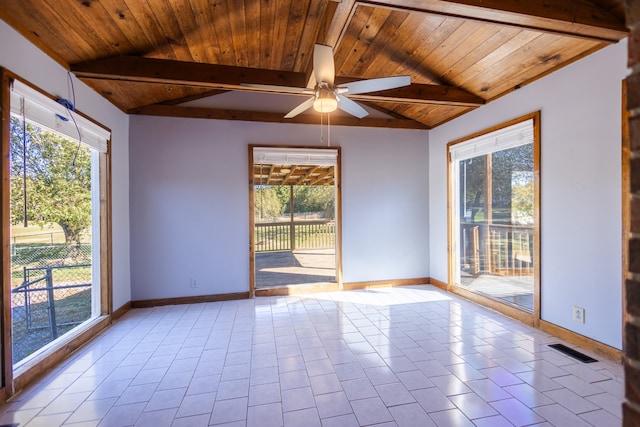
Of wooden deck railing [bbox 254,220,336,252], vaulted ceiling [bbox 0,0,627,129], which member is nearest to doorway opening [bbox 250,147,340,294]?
wooden deck railing [bbox 254,220,336,252]

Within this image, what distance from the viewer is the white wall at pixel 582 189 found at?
2.39m

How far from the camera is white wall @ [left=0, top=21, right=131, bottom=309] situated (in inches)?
82.0

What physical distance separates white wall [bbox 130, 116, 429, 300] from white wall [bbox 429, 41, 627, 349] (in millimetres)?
1912

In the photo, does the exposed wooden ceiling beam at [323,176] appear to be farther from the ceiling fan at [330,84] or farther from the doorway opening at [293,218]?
the ceiling fan at [330,84]

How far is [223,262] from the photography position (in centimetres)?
413

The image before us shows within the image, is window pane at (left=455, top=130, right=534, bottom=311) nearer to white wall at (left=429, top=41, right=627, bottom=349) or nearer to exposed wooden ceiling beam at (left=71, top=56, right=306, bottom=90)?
white wall at (left=429, top=41, right=627, bottom=349)

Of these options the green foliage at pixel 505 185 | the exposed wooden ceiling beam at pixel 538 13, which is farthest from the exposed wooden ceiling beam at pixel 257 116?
the exposed wooden ceiling beam at pixel 538 13

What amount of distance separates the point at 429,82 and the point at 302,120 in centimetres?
173

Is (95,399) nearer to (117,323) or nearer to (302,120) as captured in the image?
(117,323)

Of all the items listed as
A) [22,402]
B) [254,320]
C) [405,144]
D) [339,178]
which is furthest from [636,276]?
[405,144]

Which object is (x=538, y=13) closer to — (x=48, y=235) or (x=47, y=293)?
(x=48, y=235)

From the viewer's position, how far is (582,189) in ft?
8.64

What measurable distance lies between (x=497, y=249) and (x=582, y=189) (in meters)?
1.28

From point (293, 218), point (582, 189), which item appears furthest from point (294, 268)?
point (582, 189)
